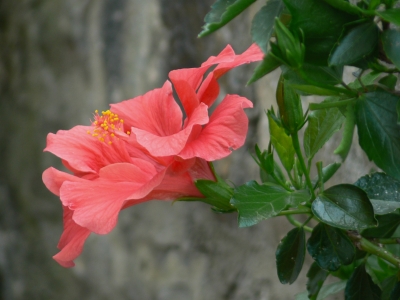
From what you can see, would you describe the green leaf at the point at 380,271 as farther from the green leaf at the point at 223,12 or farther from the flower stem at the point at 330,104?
the green leaf at the point at 223,12

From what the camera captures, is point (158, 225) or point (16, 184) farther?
point (16, 184)

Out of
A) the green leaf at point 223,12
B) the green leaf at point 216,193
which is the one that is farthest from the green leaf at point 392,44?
the green leaf at point 216,193

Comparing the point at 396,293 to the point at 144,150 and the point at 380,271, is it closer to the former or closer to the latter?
the point at 380,271

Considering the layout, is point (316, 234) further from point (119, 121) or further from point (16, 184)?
point (16, 184)

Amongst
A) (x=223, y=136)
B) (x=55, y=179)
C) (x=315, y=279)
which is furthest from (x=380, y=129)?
(x=55, y=179)

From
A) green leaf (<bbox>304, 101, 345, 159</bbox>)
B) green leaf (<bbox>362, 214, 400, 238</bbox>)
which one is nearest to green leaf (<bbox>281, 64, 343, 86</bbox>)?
green leaf (<bbox>304, 101, 345, 159</bbox>)

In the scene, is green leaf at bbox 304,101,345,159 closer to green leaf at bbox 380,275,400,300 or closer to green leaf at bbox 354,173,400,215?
green leaf at bbox 354,173,400,215

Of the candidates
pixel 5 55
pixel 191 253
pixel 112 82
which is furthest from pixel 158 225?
pixel 5 55
